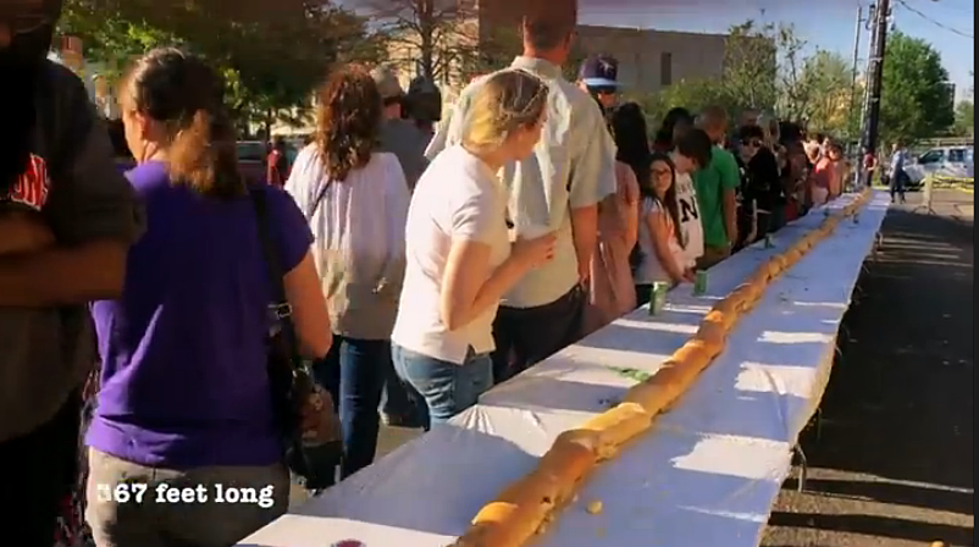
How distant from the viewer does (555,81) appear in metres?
2.42

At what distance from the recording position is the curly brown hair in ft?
Answer: 7.39

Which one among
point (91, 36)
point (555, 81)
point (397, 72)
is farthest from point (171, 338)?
point (397, 72)

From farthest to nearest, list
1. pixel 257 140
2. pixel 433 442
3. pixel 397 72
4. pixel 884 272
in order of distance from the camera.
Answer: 1. pixel 884 272
2. pixel 397 72
3. pixel 257 140
4. pixel 433 442

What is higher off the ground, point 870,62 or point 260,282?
point 870,62

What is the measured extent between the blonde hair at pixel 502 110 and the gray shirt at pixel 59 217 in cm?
94

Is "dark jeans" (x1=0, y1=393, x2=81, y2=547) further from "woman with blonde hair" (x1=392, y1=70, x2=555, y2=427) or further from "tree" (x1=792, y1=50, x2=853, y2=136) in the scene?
"tree" (x1=792, y1=50, x2=853, y2=136)

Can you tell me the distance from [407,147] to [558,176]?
101 cm

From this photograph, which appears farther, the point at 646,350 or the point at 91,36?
the point at 646,350

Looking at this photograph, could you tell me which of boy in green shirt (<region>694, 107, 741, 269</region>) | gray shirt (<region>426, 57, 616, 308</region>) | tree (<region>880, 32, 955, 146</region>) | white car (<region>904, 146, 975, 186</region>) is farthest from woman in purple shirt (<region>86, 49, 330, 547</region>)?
white car (<region>904, 146, 975, 186</region>)

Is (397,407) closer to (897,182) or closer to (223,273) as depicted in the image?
(223,273)

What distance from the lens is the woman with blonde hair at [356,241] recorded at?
7.64 feet

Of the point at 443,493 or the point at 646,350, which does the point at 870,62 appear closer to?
the point at 646,350

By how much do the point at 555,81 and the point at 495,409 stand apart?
912 millimetres

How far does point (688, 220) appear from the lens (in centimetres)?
365
